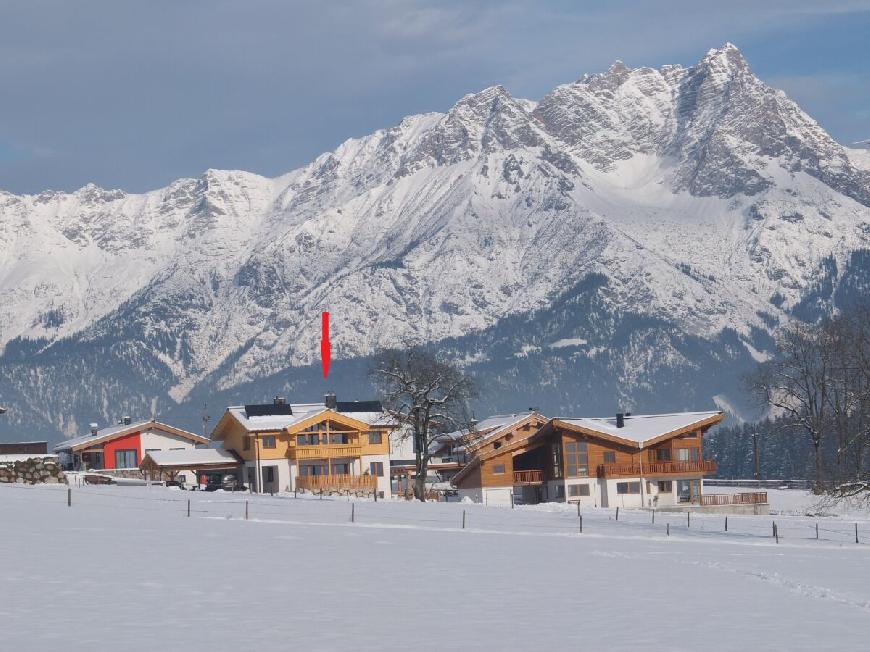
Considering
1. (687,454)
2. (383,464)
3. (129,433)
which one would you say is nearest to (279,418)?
(383,464)

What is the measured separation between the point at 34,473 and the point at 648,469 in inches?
1932

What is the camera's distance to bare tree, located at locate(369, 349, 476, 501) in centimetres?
10456

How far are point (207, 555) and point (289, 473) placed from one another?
7347 cm

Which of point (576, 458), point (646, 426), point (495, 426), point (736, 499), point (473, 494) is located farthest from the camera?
point (495, 426)

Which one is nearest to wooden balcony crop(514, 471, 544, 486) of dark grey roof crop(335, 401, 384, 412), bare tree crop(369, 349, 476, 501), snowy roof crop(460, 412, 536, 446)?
snowy roof crop(460, 412, 536, 446)

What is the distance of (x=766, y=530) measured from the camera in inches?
3219

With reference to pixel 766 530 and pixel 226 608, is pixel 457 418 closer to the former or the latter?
pixel 766 530

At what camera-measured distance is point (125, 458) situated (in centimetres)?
13750

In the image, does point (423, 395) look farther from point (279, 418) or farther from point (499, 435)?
point (279, 418)

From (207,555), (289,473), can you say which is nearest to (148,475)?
(289,473)

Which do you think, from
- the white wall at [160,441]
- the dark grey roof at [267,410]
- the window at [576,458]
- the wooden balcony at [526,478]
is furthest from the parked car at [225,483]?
the window at [576,458]

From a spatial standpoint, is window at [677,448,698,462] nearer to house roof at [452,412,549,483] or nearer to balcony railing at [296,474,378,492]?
house roof at [452,412,549,483]

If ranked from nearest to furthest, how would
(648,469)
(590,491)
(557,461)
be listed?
1. (590,491)
2. (648,469)
3. (557,461)

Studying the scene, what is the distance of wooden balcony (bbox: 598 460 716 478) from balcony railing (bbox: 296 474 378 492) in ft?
60.4
